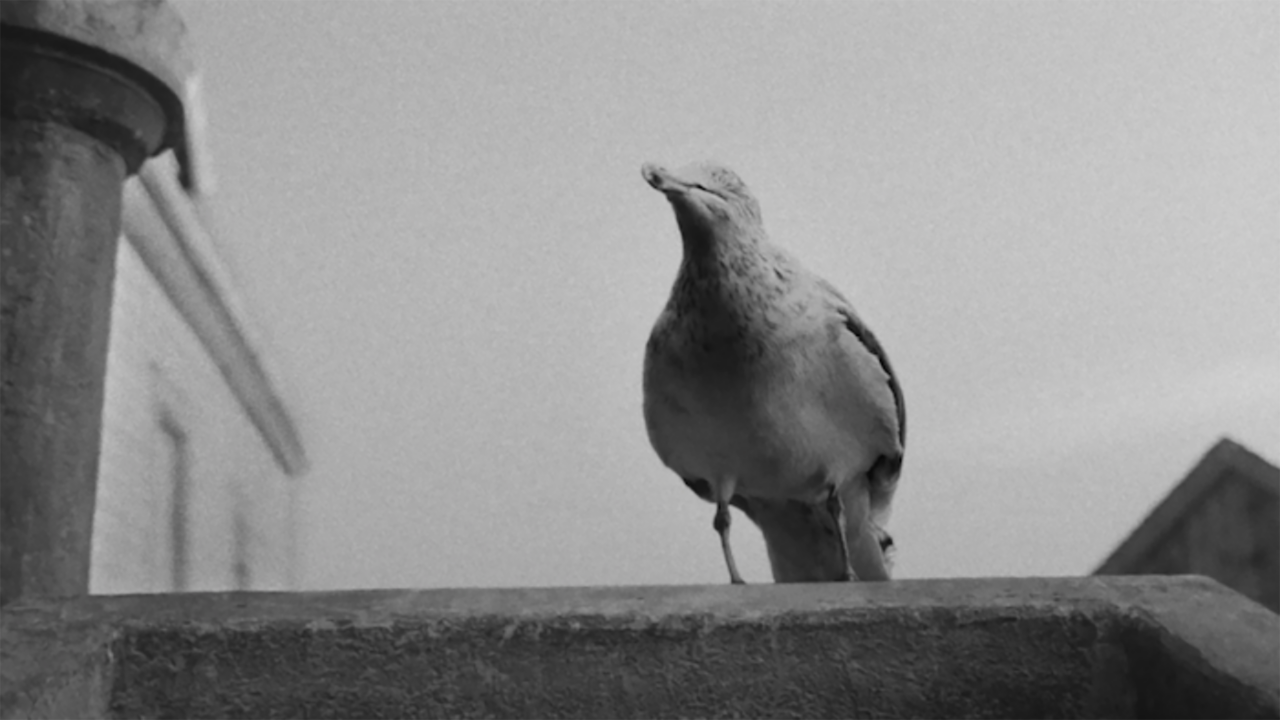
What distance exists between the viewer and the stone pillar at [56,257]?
1021 mm

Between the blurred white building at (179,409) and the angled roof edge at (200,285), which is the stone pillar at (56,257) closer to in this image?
the blurred white building at (179,409)

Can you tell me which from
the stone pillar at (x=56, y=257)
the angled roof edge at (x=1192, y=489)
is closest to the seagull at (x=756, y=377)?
the stone pillar at (x=56, y=257)

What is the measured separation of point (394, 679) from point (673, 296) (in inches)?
19.4

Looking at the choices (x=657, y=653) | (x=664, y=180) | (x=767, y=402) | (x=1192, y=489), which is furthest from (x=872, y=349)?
(x=1192, y=489)

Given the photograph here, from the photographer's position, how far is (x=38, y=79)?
1.10 meters

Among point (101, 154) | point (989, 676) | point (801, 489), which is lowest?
point (989, 676)

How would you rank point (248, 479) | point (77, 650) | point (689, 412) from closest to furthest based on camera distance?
1. point (77, 650)
2. point (689, 412)
3. point (248, 479)

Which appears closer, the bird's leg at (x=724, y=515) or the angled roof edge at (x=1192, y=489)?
the bird's leg at (x=724, y=515)

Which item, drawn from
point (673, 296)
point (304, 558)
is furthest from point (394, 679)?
point (304, 558)

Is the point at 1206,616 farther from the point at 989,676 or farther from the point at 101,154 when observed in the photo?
the point at 101,154

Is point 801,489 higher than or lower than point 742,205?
lower

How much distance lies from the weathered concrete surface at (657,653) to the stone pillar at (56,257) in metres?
0.31

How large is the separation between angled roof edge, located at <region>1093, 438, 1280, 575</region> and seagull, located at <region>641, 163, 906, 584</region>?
1.02 meters

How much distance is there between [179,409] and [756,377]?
75.9 inches
